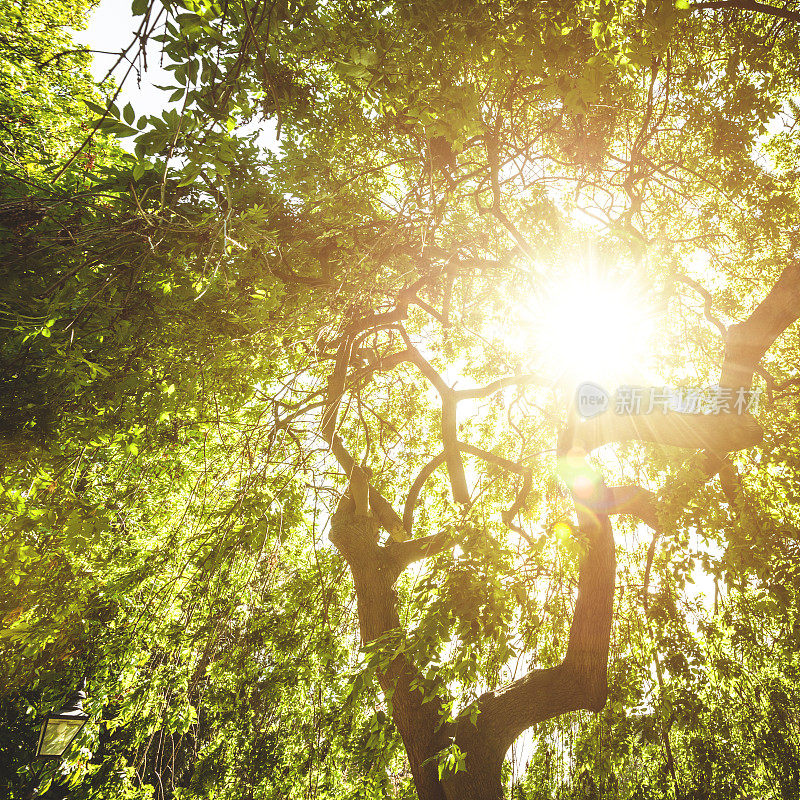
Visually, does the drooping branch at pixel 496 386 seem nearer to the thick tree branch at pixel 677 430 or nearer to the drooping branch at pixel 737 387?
the thick tree branch at pixel 677 430


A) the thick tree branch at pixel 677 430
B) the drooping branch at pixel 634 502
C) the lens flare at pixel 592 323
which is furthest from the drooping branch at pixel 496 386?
the drooping branch at pixel 634 502

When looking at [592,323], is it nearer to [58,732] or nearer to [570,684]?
[570,684]

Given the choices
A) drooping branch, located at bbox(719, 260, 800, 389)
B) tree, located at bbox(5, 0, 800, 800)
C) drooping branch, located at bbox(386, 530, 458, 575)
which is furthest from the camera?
drooping branch, located at bbox(386, 530, 458, 575)

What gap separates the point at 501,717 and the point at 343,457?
3.26m

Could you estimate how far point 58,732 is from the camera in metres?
4.57

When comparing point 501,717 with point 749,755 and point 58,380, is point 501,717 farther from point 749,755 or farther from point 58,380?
point 58,380

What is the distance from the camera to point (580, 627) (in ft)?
13.7

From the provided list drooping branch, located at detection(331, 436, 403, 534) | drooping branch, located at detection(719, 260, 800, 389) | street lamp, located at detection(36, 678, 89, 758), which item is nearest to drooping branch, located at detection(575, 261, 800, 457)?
drooping branch, located at detection(719, 260, 800, 389)

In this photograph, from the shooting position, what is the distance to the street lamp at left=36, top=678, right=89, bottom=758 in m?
4.45

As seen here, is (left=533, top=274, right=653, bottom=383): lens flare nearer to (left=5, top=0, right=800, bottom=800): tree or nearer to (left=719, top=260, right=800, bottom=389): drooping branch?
(left=5, top=0, right=800, bottom=800): tree
